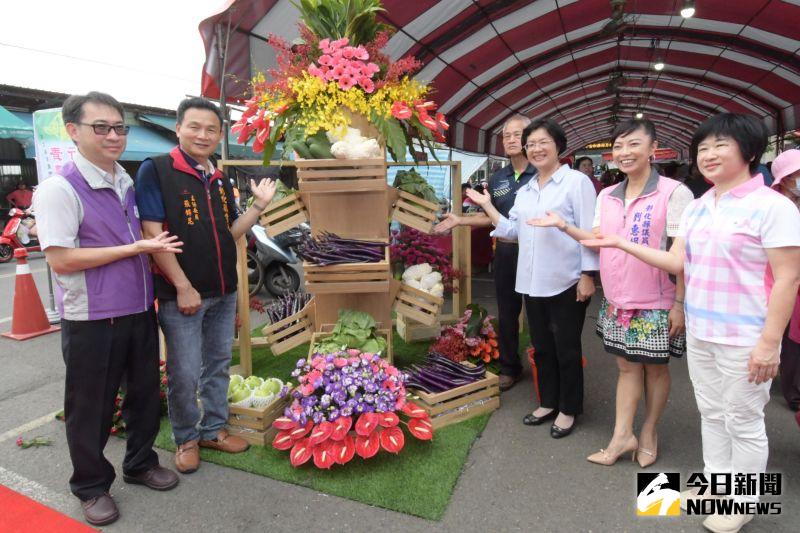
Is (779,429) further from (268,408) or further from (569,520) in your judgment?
(268,408)

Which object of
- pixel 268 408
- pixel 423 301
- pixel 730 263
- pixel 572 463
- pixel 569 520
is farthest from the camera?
pixel 423 301

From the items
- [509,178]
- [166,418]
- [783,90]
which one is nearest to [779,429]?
[509,178]

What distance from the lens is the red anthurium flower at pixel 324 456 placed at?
2.60m

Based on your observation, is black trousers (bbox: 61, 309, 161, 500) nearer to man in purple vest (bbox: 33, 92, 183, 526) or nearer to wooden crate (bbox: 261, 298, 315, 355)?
man in purple vest (bbox: 33, 92, 183, 526)

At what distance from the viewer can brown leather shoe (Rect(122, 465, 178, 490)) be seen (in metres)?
2.56

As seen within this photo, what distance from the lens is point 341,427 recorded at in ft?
8.84

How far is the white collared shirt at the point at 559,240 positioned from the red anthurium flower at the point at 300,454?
1534 mm

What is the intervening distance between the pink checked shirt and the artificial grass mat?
1.42 m

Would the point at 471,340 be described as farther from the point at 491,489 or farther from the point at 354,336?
the point at 491,489

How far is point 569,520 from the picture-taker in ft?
7.53

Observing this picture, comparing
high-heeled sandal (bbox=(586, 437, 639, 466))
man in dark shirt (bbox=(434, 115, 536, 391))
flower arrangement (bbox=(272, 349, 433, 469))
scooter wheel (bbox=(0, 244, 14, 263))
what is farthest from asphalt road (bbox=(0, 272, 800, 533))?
scooter wheel (bbox=(0, 244, 14, 263))

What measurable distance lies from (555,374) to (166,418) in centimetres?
260

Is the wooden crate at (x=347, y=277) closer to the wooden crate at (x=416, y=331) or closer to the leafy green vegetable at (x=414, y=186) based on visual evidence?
the leafy green vegetable at (x=414, y=186)

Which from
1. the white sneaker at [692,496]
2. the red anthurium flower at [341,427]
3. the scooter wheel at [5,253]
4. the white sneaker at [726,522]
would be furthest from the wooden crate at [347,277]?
the scooter wheel at [5,253]
